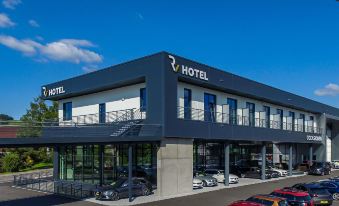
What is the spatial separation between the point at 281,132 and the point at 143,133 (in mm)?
20456

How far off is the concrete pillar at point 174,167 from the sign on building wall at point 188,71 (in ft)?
16.3

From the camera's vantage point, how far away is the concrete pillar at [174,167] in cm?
2545

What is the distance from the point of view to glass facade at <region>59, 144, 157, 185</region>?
30.5 meters

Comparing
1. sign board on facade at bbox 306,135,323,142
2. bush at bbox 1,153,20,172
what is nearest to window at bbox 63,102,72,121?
bush at bbox 1,153,20,172

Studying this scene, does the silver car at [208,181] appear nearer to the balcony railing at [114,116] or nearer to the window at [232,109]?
the window at [232,109]

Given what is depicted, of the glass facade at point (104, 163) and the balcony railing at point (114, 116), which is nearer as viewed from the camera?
the balcony railing at point (114, 116)

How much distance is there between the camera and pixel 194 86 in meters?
30.6

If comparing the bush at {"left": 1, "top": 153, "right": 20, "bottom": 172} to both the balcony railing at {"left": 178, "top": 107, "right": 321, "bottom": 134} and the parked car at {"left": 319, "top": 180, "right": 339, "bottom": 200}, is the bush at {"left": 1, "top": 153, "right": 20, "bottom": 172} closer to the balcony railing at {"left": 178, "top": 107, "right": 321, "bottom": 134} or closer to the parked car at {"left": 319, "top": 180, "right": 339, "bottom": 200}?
the balcony railing at {"left": 178, "top": 107, "right": 321, "bottom": 134}

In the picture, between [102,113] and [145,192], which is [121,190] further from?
[102,113]

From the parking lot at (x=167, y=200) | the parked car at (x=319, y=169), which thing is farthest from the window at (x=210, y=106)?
the parked car at (x=319, y=169)

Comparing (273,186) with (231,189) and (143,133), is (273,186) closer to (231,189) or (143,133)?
(231,189)

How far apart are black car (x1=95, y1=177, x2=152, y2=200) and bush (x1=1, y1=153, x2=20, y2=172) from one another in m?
26.6

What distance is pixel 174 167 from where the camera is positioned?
26375 millimetres

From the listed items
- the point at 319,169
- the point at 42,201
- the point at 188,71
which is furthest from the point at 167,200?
the point at 319,169
